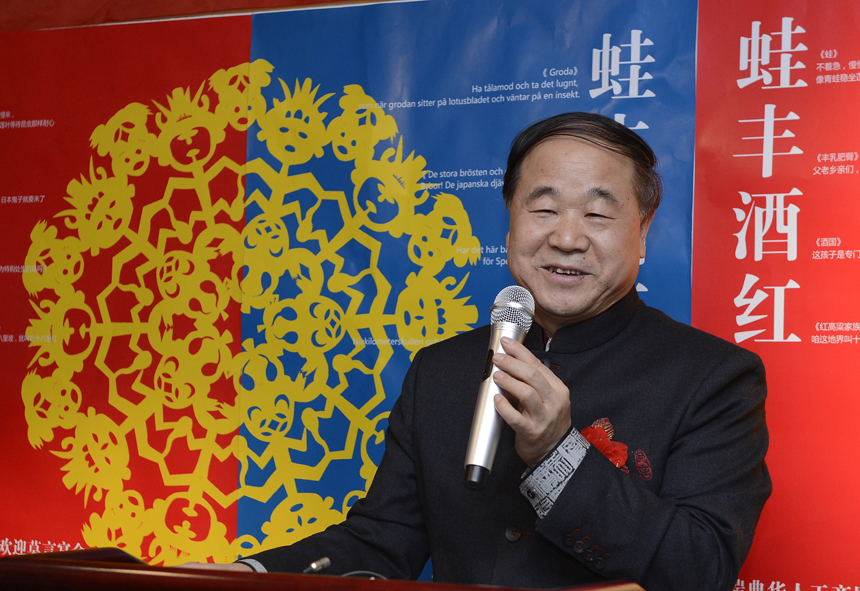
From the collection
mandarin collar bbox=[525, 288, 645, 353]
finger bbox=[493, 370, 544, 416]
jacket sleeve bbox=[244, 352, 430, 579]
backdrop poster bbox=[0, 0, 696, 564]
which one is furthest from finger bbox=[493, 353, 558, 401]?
backdrop poster bbox=[0, 0, 696, 564]

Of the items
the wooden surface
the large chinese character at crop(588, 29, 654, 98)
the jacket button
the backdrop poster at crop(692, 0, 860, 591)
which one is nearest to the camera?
the wooden surface

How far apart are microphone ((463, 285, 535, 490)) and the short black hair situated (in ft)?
1.34

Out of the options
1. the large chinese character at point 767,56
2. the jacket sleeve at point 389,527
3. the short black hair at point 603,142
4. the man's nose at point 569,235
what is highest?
the large chinese character at point 767,56

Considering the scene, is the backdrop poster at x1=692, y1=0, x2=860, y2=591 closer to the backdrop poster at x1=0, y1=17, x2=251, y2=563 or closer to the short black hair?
the short black hair

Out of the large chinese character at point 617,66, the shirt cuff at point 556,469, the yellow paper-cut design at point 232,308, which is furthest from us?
the yellow paper-cut design at point 232,308

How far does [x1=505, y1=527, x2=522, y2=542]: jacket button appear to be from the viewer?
1271 mm

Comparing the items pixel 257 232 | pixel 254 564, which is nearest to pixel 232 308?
pixel 257 232

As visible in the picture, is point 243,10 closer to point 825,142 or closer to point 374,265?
point 374,265

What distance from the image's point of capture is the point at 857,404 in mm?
1645

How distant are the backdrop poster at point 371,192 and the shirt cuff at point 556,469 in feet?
2.94

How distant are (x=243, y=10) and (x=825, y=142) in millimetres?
1604

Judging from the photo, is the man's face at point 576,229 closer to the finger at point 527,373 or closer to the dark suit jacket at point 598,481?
the dark suit jacket at point 598,481

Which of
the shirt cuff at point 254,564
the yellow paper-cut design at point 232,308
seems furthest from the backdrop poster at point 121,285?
the shirt cuff at point 254,564

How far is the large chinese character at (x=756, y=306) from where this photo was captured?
66.9 inches
